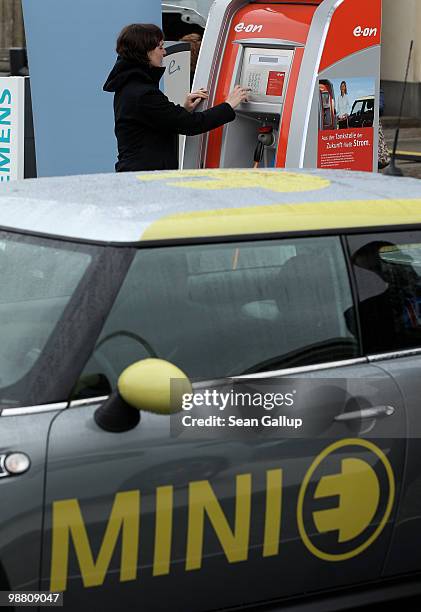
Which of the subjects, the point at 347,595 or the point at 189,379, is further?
the point at 347,595

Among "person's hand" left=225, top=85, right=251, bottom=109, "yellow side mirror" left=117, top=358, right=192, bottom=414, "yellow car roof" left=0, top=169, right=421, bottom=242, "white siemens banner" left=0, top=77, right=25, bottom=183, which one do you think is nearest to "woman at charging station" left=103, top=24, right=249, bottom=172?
"person's hand" left=225, top=85, right=251, bottom=109

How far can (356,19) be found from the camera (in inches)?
287

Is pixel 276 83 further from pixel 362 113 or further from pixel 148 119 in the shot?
pixel 148 119

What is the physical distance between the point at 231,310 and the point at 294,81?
4195 mm

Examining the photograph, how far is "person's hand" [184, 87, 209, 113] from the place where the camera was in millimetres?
7613

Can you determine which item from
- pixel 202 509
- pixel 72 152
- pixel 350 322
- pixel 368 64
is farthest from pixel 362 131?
pixel 202 509

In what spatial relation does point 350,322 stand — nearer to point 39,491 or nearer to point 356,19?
point 39,491

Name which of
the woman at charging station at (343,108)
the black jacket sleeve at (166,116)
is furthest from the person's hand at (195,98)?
the woman at charging station at (343,108)

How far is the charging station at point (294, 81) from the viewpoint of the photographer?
7203 millimetres

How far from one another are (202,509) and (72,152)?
592cm

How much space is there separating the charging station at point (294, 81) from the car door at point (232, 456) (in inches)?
154

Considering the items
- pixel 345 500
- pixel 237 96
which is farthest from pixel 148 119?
pixel 345 500
